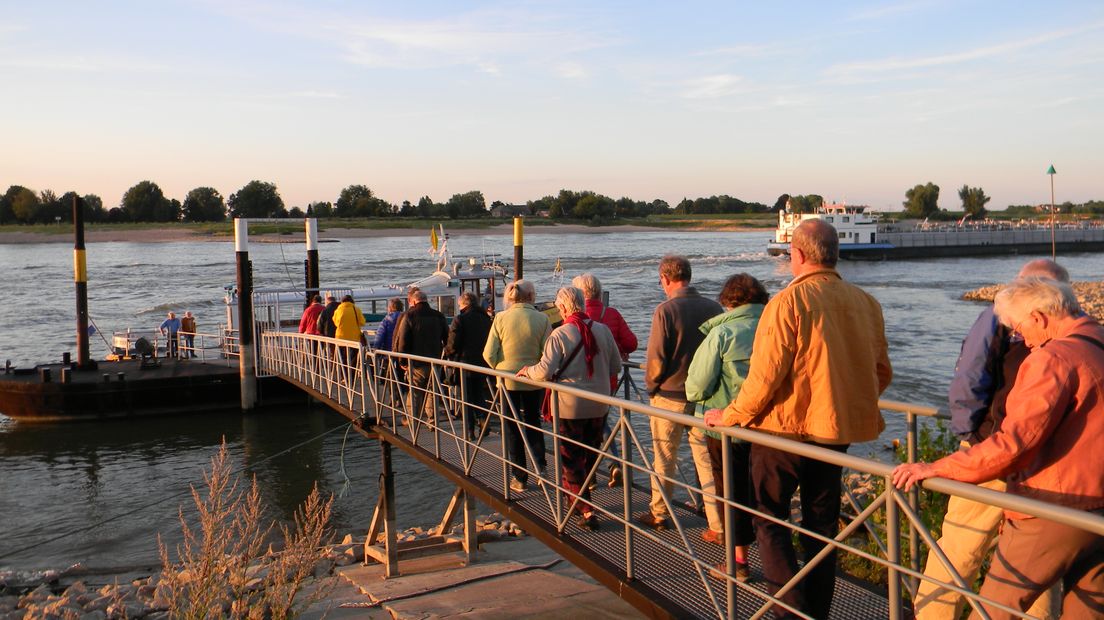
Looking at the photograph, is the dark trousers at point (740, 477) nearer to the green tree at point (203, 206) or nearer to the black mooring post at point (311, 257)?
the black mooring post at point (311, 257)

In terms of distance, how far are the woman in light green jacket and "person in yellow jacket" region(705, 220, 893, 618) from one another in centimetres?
70

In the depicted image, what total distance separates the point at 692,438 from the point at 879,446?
1067cm

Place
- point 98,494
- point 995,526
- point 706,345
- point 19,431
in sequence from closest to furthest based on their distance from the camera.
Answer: point 995,526 < point 706,345 < point 98,494 < point 19,431

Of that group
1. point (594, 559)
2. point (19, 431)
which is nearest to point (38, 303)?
point (19, 431)

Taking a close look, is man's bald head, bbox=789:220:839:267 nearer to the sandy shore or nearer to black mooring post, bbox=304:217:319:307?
black mooring post, bbox=304:217:319:307

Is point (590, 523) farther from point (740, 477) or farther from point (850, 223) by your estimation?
point (850, 223)

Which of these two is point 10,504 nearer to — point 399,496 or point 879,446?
point 399,496

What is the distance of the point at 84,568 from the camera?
11.0 m

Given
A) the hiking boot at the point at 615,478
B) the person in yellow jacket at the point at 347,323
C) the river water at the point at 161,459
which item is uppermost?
the person in yellow jacket at the point at 347,323

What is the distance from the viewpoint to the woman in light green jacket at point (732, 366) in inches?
183

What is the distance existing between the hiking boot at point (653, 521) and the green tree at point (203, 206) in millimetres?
135242

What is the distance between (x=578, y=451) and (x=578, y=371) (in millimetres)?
628

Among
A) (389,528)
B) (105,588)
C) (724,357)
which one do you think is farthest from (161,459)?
(724,357)

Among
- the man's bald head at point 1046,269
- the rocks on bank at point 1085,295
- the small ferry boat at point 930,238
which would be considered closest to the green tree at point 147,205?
the small ferry boat at point 930,238
